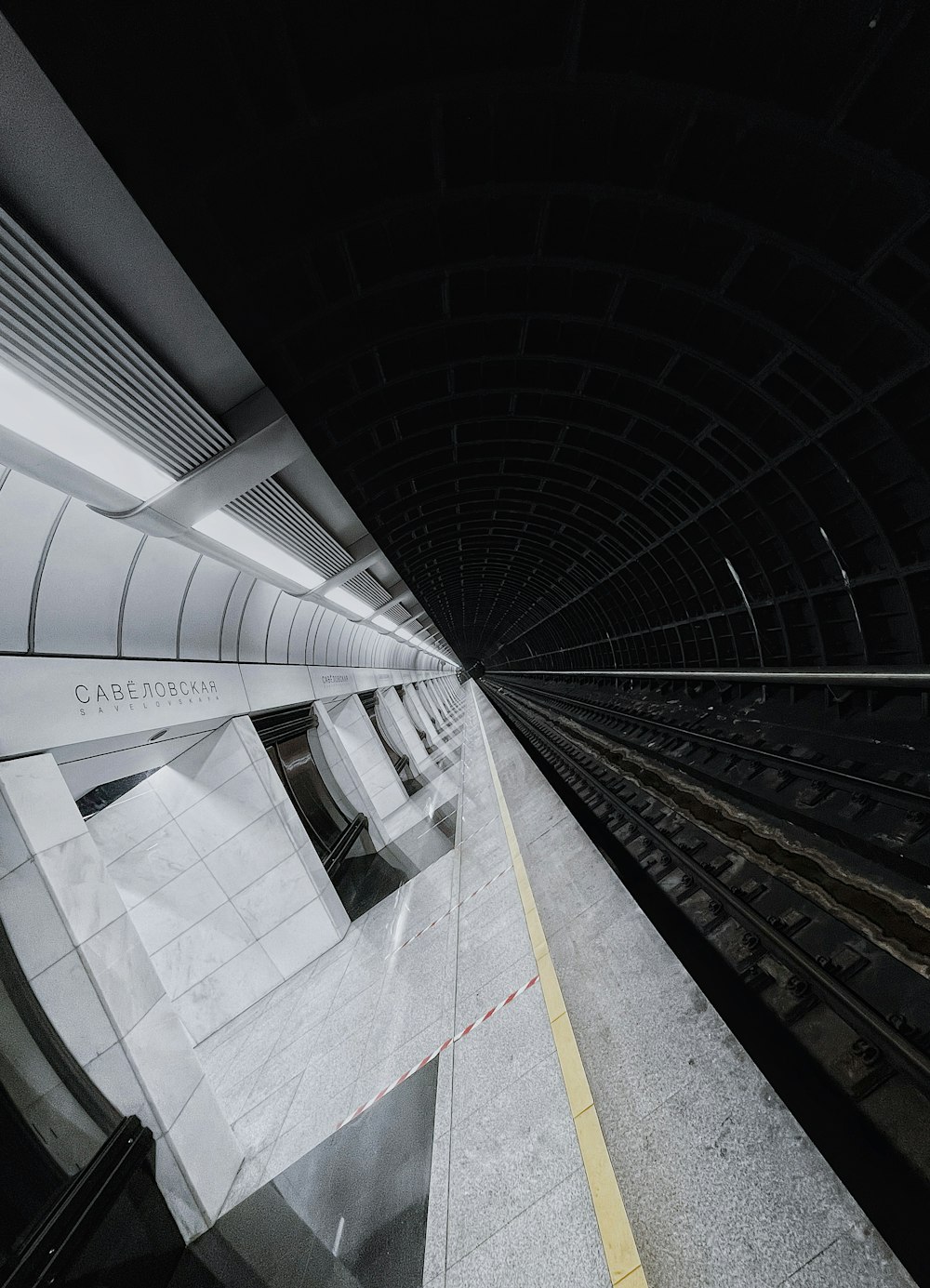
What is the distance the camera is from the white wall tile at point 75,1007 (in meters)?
3.77

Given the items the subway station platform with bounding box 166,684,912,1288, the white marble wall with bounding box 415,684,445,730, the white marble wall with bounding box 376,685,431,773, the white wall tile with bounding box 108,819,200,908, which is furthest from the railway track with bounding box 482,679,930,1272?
the white marble wall with bounding box 415,684,445,730

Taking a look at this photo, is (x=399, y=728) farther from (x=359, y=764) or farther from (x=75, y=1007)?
(x=75, y=1007)

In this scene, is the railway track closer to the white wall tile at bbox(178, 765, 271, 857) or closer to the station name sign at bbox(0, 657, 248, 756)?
the white wall tile at bbox(178, 765, 271, 857)

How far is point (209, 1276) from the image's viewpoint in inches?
143

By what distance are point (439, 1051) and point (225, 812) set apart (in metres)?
4.92

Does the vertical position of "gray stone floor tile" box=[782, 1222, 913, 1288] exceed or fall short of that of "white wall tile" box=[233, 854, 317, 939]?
it falls short

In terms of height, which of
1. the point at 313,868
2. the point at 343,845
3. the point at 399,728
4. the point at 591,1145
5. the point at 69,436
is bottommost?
the point at 591,1145

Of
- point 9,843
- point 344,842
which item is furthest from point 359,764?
point 9,843

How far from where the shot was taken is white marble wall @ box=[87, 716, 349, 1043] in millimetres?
7668

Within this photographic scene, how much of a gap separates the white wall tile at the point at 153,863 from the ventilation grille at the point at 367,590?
16.2ft

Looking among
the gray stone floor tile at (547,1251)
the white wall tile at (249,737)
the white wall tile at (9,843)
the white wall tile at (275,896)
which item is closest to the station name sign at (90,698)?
the white wall tile at (9,843)

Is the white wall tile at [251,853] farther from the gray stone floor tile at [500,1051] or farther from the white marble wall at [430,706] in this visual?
the white marble wall at [430,706]

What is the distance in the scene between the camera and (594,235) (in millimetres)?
5922

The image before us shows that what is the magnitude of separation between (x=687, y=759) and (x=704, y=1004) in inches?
209
